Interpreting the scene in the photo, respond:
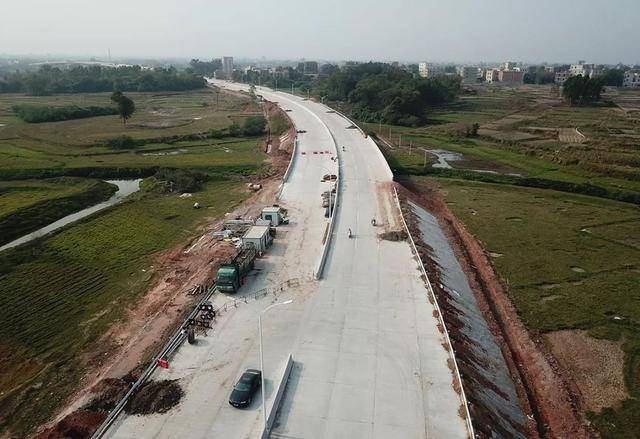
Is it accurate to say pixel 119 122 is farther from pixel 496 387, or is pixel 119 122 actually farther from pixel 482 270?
pixel 496 387

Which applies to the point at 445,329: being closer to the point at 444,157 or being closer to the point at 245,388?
the point at 245,388

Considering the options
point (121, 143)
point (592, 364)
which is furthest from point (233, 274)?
point (121, 143)

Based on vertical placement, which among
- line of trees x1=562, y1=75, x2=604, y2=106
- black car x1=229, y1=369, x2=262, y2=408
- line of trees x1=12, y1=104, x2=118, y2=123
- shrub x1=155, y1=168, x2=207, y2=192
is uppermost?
line of trees x1=562, y1=75, x2=604, y2=106

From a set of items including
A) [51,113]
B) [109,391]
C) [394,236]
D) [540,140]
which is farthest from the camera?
[51,113]

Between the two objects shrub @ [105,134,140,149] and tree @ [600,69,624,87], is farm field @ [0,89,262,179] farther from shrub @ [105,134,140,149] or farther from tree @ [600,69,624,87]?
tree @ [600,69,624,87]

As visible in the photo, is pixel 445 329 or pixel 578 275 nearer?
pixel 445 329

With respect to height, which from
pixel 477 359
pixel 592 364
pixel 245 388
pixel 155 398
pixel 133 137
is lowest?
pixel 592 364

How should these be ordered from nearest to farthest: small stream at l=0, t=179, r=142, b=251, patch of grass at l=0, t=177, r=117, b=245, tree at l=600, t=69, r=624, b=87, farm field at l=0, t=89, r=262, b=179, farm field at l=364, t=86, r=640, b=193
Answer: small stream at l=0, t=179, r=142, b=251 → patch of grass at l=0, t=177, r=117, b=245 → farm field at l=0, t=89, r=262, b=179 → farm field at l=364, t=86, r=640, b=193 → tree at l=600, t=69, r=624, b=87

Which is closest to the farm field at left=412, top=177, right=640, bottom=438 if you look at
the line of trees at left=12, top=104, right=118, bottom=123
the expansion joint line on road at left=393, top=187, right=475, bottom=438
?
the expansion joint line on road at left=393, top=187, right=475, bottom=438
